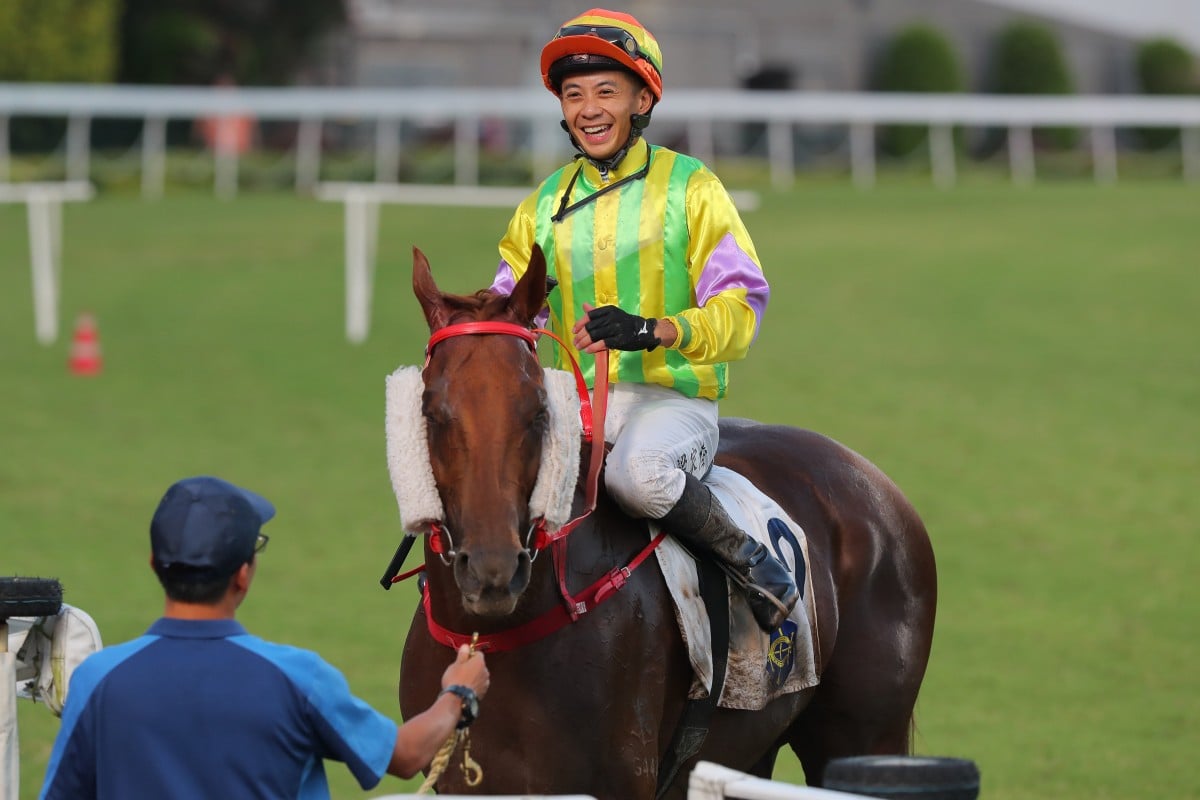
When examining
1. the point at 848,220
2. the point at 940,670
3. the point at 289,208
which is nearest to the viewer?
the point at 940,670

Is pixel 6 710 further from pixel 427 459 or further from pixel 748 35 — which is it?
pixel 748 35

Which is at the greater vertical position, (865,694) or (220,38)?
(220,38)

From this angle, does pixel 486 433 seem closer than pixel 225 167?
Yes

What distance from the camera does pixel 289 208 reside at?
25.9 m

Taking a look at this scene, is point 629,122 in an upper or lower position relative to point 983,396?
upper

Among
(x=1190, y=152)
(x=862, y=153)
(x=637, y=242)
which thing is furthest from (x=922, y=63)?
(x=637, y=242)

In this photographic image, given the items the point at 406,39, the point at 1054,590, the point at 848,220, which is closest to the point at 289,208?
the point at 848,220

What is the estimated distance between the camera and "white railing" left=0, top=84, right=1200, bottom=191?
28203mm

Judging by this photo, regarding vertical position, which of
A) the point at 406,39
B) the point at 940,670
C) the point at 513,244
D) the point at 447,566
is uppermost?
the point at 406,39

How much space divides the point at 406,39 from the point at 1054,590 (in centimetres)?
2928

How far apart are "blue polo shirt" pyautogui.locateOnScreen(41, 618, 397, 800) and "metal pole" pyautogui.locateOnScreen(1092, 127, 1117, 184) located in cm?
2825

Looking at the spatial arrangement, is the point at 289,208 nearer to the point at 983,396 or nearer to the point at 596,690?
the point at 983,396

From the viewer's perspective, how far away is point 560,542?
153 inches

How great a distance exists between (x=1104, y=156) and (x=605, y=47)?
1133 inches
